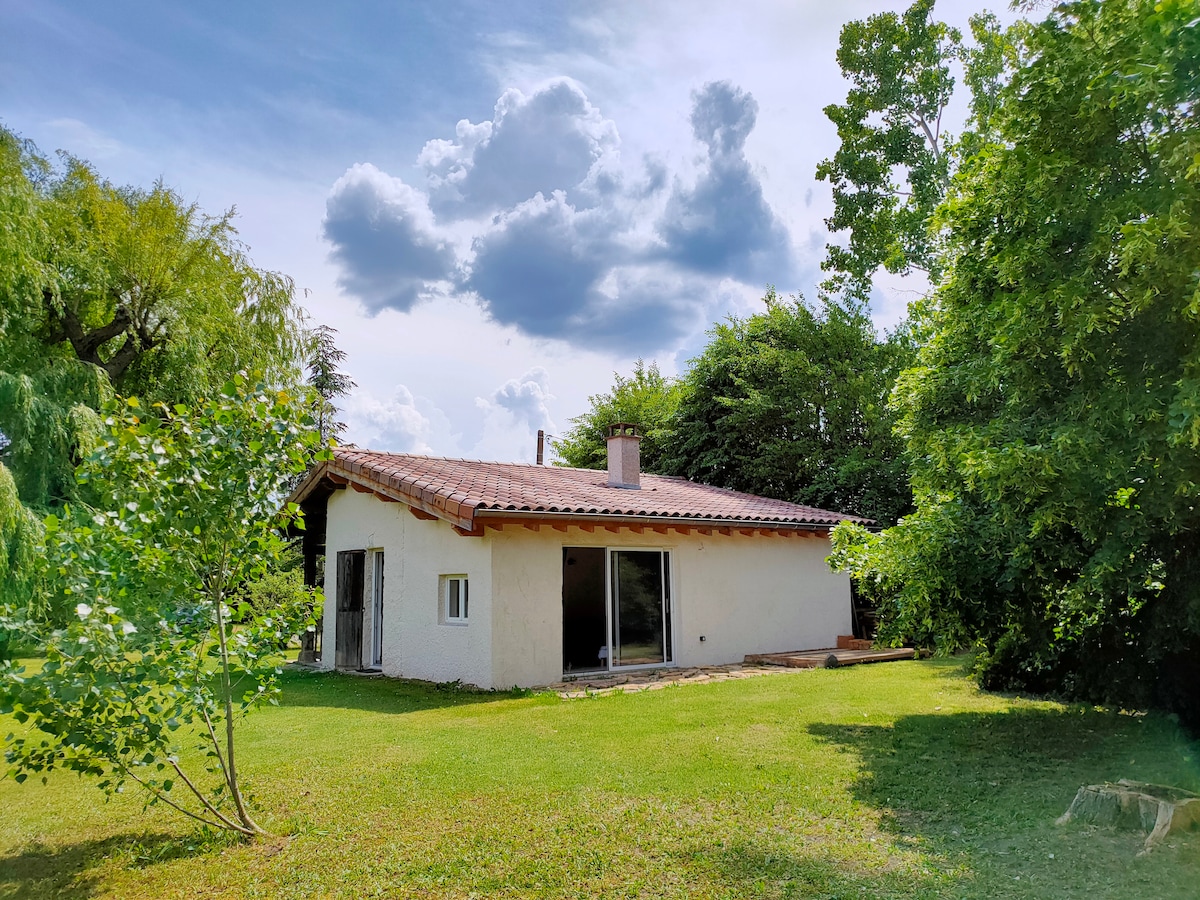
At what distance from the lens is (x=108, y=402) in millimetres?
4059

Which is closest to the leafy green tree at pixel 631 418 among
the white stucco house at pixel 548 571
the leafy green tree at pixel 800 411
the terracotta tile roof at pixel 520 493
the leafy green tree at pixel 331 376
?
the leafy green tree at pixel 800 411

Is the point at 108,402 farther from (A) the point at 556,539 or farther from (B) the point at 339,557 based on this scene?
(B) the point at 339,557

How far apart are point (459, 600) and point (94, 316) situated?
31.5ft

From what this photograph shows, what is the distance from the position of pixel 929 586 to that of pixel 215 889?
5.91m

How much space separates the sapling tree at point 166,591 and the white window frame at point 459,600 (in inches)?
246

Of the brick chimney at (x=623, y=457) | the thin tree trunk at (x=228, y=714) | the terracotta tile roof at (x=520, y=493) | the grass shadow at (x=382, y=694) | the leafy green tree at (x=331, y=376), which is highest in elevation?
the leafy green tree at (x=331, y=376)

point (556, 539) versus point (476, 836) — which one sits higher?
point (556, 539)

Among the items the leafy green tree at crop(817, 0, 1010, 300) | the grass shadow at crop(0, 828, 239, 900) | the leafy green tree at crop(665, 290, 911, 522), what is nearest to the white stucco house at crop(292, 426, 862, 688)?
the leafy green tree at crop(665, 290, 911, 522)

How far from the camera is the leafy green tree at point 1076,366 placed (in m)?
4.91

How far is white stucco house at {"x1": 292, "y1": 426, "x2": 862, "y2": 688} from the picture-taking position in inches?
421

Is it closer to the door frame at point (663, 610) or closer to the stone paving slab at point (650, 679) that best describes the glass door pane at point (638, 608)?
the door frame at point (663, 610)

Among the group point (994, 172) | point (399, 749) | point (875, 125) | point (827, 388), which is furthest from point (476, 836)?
point (875, 125)

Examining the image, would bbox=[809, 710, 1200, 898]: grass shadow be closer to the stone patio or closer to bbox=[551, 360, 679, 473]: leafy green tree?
the stone patio

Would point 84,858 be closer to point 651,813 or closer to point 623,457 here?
point 651,813
